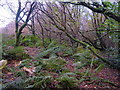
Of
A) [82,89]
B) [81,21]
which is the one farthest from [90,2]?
[81,21]

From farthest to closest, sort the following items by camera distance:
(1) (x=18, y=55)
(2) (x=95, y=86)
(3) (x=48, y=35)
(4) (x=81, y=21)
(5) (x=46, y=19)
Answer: (3) (x=48, y=35) → (5) (x=46, y=19) → (4) (x=81, y=21) → (1) (x=18, y=55) → (2) (x=95, y=86)

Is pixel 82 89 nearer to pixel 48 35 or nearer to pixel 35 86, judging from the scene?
pixel 35 86

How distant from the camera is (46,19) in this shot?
126 inches

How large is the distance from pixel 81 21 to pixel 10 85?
7.70 feet

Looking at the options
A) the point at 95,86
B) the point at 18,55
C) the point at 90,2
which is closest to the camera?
the point at 90,2

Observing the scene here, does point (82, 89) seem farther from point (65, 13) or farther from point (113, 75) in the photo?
point (65, 13)

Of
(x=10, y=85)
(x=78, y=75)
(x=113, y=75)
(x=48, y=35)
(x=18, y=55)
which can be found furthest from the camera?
(x=48, y=35)

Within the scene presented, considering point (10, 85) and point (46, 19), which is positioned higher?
point (46, 19)

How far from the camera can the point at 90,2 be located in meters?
1.10

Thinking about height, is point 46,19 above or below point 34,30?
above

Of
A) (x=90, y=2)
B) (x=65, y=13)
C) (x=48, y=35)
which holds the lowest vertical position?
(x=48, y=35)

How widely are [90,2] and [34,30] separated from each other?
8.96 feet

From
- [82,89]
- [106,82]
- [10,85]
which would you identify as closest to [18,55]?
[10,85]

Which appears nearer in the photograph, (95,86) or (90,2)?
(90,2)
